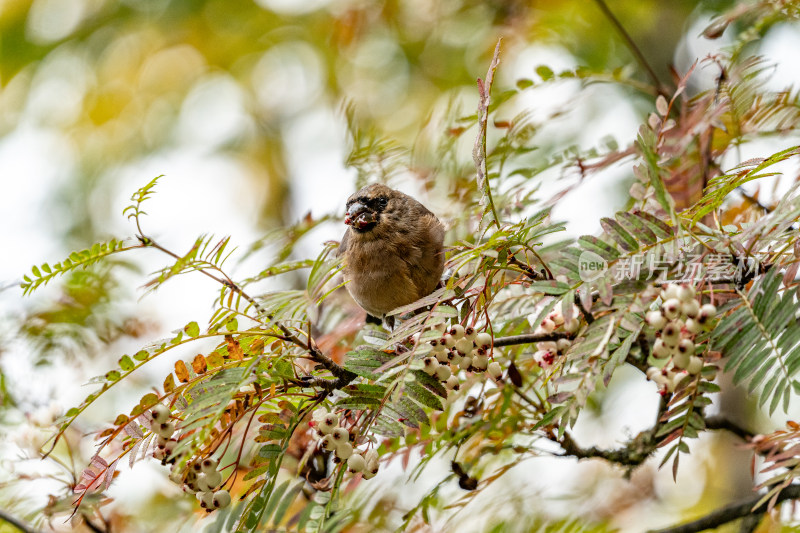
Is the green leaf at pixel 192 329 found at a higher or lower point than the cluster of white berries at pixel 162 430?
higher

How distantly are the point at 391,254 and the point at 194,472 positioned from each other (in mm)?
1217

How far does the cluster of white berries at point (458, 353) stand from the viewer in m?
1.80

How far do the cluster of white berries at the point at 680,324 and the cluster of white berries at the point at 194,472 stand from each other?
96 cm

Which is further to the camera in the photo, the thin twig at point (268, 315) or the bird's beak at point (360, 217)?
the bird's beak at point (360, 217)

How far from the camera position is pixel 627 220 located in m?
1.66

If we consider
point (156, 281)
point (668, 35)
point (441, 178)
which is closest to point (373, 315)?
point (441, 178)

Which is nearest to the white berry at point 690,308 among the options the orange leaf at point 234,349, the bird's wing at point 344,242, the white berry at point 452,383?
the white berry at point 452,383

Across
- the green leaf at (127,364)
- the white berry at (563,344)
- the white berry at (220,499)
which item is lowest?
the white berry at (220,499)

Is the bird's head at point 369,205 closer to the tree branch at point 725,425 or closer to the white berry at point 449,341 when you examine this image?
the white berry at point 449,341

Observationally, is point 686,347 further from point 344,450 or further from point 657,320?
point 344,450

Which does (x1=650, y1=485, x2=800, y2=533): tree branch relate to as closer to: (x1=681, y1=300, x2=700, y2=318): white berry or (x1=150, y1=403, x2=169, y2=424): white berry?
(x1=681, y1=300, x2=700, y2=318): white berry

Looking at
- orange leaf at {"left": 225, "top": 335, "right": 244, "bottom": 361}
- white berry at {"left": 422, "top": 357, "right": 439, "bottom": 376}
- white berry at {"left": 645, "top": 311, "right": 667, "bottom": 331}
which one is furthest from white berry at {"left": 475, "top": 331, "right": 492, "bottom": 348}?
orange leaf at {"left": 225, "top": 335, "right": 244, "bottom": 361}

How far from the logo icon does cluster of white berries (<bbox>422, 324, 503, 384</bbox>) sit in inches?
11.5

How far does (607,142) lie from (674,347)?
57.4 inches
